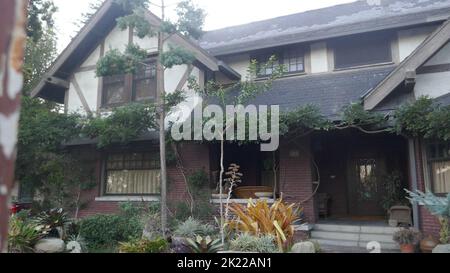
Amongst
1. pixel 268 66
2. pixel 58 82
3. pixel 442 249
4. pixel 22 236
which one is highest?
pixel 268 66

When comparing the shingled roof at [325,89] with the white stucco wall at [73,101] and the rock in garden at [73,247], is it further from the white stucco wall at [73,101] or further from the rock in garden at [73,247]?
the white stucco wall at [73,101]

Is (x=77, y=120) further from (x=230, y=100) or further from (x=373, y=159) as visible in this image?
(x=373, y=159)

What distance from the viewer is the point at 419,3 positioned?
40.7ft

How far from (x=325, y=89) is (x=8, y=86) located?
10.4 meters

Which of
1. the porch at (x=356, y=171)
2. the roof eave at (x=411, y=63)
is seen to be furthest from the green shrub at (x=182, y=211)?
the roof eave at (x=411, y=63)

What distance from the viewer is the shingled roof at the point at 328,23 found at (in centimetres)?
1097

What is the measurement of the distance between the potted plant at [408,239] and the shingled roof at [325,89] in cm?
332

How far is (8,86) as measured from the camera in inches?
53.5

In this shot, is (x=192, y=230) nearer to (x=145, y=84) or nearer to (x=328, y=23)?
(x=145, y=84)

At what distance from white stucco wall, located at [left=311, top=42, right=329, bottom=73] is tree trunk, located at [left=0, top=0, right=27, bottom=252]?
37.3ft

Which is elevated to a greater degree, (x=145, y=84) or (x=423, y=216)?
(x=145, y=84)

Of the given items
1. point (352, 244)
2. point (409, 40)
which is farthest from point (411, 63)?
point (352, 244)

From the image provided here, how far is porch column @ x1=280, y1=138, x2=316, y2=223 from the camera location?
32.9 feet
